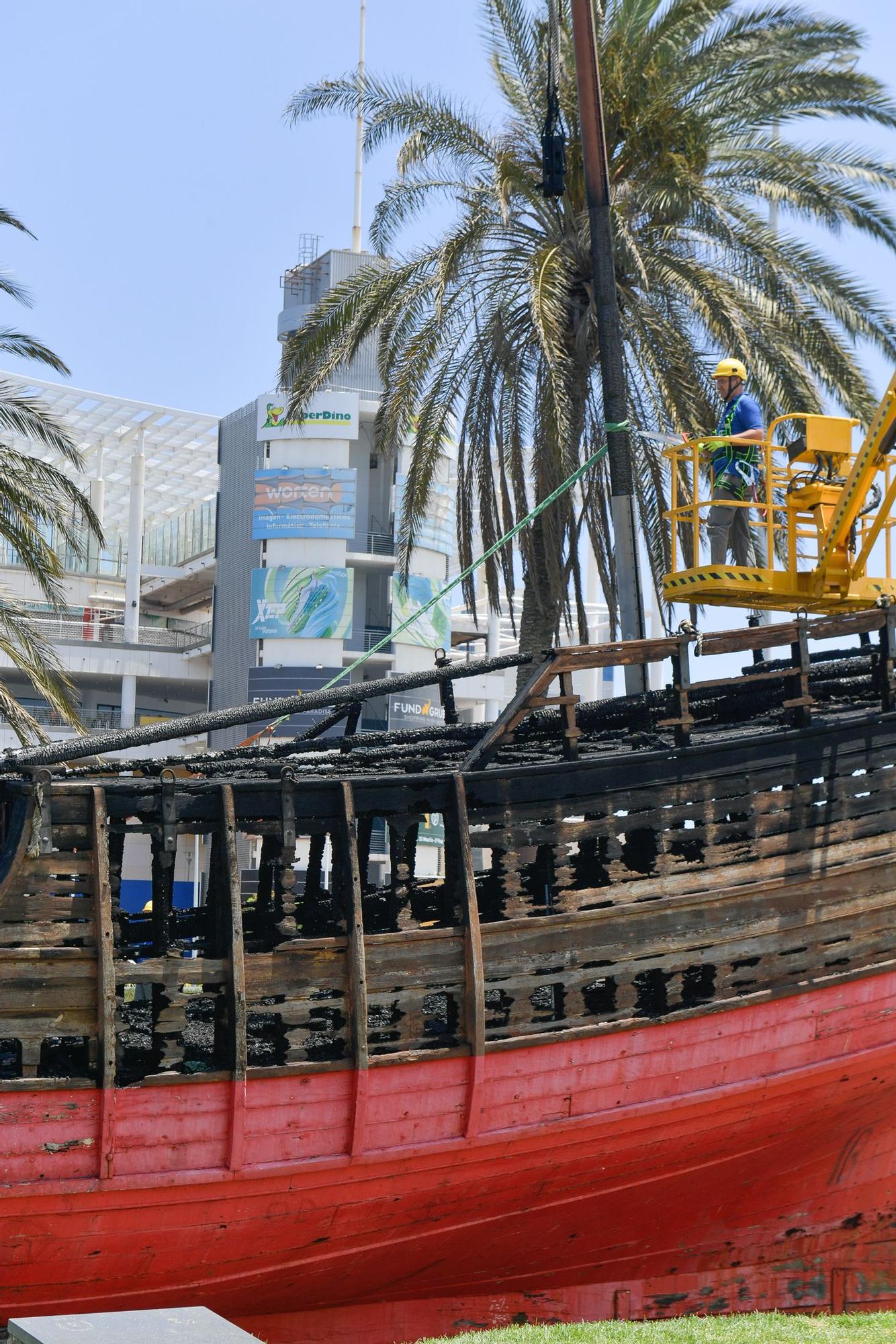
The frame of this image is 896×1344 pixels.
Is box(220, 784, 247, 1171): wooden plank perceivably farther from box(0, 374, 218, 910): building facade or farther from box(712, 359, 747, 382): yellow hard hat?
box(0, 374, 218, 910): building facade

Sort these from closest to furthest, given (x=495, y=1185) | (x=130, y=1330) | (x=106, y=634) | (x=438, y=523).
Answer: (x=130, y=1330) → (x=495, y=1185) → (x=438, y=523) → (x=106, y=634)

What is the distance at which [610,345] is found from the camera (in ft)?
37.9

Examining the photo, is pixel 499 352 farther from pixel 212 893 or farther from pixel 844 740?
pixel 212 893

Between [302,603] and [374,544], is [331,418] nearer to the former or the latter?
[374,544]

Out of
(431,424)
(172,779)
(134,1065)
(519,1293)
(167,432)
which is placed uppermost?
(167,432)

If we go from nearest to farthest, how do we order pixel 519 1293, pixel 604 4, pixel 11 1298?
1. pixel 11 1298
2. pixel 519 1293
3. pixel 604 4

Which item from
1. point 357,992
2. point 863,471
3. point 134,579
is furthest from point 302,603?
point 357,992

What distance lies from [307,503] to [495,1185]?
36946mm

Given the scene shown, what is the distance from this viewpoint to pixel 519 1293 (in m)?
8.90

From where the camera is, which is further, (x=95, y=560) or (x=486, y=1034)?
(x=95, y=560)

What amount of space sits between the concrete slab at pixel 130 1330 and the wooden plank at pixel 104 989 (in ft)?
8.16

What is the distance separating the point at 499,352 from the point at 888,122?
184 inches

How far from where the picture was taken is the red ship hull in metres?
7.61

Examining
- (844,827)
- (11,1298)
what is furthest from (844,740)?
(11,1298)
